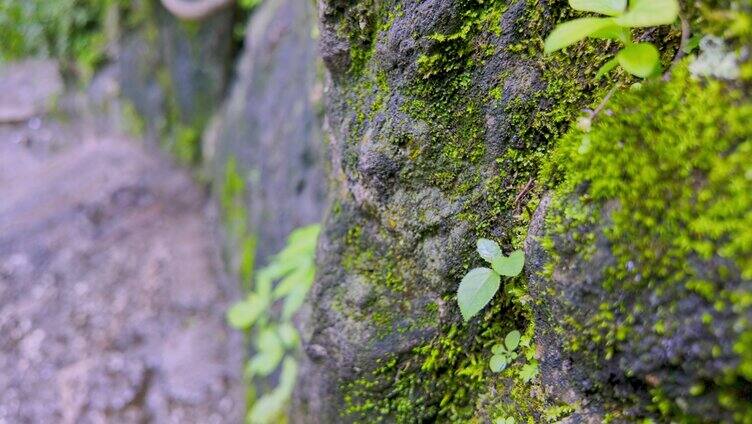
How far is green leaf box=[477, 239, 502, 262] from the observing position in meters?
1.36

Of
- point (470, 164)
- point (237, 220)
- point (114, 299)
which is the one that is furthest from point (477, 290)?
point (114, 299)

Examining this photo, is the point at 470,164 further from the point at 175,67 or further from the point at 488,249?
the point at 175,67

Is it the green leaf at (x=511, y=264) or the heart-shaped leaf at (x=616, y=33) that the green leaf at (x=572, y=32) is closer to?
the heart-shaped leaf at (x=616, y=33)

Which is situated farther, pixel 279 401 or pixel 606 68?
pixel 279 401

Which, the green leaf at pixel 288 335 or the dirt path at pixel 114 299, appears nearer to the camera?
the green leaf at pixel 288 335

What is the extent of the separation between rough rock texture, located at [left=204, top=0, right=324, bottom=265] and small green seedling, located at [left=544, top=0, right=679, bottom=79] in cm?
210

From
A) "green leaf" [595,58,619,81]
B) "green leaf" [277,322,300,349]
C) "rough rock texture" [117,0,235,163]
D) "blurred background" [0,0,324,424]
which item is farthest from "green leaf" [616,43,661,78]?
"rough rock texture" [117,0,235,163]

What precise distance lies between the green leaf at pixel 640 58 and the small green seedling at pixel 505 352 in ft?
2.51

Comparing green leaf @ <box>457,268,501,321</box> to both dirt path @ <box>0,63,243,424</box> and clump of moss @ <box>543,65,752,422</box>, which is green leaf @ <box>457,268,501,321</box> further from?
dirt path @ <box>0,63,243,424</box>

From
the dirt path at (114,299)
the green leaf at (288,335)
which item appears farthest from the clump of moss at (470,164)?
the dirt path at (114,299)

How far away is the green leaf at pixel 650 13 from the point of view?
0.92 m

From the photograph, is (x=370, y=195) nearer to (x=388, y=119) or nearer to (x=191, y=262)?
(x=388, y=119)

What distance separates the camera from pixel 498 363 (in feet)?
4.70

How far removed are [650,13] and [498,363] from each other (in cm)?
99
